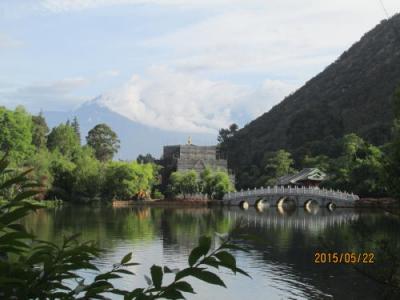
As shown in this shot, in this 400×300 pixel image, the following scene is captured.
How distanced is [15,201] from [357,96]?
344 ft

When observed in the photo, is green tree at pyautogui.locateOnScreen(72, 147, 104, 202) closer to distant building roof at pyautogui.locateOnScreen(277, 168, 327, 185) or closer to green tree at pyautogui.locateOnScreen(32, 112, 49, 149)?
green tree at pyautogui.locateOnScreen(32, 112, 49, 149)

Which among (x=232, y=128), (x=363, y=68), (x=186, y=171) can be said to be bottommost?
(x=186, y=171)

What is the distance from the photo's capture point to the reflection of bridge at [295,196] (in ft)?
187

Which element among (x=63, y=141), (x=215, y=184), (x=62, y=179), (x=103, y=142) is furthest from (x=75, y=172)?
(x=103, y=142)

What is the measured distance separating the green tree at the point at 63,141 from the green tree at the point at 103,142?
909 cm

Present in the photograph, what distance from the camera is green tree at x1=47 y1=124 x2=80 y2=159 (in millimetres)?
76750

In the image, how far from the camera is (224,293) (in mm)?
18250

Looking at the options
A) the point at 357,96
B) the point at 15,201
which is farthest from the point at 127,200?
the point at 15,201

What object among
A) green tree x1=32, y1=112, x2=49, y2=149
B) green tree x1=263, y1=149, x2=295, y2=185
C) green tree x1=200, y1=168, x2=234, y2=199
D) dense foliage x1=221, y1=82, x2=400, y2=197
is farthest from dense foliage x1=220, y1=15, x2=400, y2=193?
green tree x1=32, y1=112, x2=49, y2=149

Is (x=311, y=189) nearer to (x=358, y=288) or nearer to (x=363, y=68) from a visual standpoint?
(x=358, y=288)

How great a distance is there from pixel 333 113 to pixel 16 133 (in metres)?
54.8

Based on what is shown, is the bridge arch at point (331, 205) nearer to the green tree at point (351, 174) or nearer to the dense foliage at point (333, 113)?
the green tree at point (351, 174)

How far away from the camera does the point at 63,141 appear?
3029 inches

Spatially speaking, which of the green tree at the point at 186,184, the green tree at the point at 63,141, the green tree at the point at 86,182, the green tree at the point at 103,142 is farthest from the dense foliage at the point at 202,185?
the green tree at the point at 103,142
